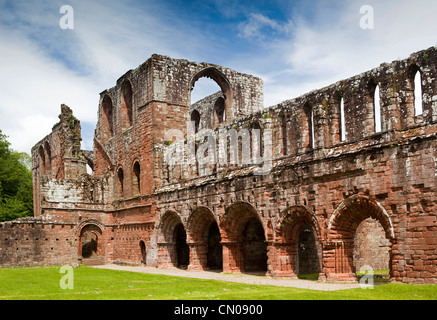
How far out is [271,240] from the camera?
19.1 metres

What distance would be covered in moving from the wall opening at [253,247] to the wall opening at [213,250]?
2721mm

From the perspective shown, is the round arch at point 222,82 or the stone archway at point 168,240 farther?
the round arch at point 222,82

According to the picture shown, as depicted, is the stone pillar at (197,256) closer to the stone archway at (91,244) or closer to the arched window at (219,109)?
the stone archway at (91,244)

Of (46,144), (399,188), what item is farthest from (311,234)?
(46,144)

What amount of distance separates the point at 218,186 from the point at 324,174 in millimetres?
6012

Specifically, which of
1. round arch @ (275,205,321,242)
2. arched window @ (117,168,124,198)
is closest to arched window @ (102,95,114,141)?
arched window @ (117,168,124,198)

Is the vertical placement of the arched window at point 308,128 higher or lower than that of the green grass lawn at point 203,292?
higher

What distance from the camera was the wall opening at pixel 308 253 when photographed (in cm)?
2192

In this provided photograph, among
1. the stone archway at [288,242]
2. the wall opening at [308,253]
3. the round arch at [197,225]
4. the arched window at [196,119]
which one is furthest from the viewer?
the arched window at [196,119]

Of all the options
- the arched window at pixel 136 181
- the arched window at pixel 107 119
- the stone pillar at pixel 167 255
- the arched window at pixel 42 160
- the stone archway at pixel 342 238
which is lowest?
the stone pillar at pixel 167 255

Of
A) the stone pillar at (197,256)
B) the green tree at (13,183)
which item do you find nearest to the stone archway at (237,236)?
the stone pillar at (197,256)

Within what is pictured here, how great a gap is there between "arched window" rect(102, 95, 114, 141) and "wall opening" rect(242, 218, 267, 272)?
15074 millimetres

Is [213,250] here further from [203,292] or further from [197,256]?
[203,292]
